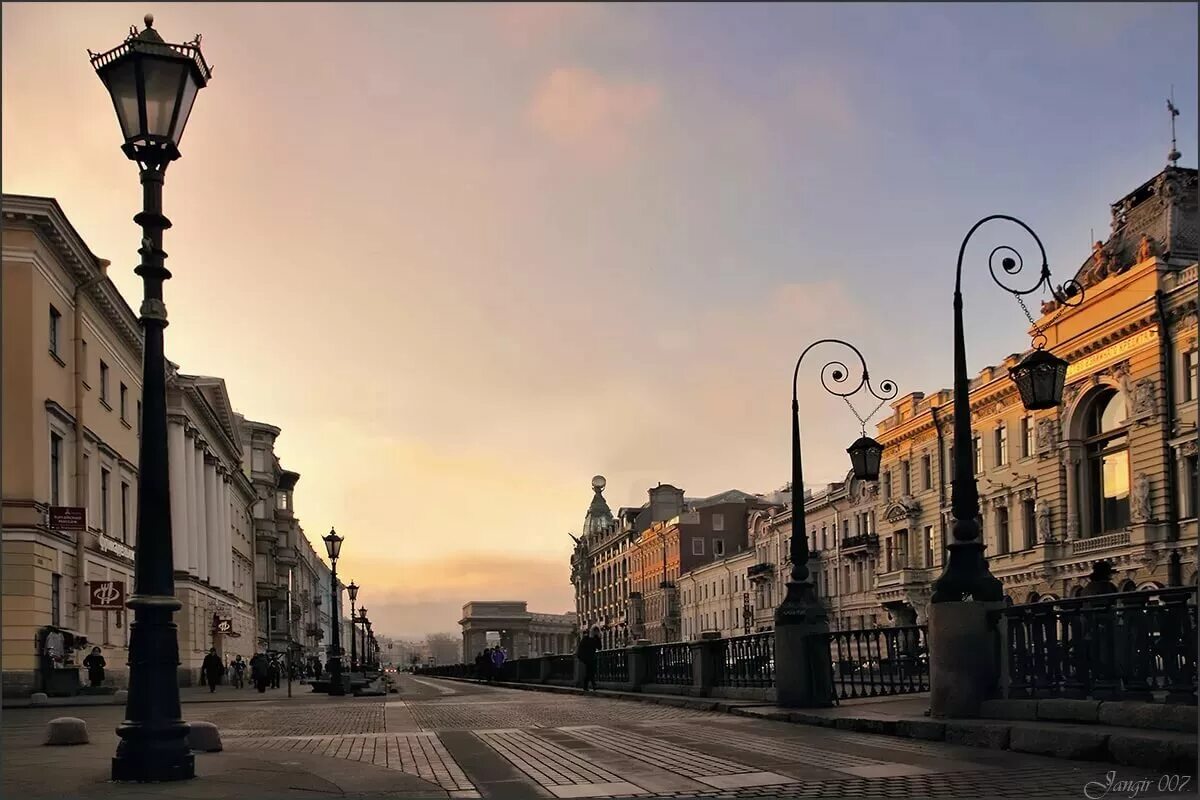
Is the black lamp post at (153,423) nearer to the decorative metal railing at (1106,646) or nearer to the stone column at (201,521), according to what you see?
the decorative metal railing at (1106,646)

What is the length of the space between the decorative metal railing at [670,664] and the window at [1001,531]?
133 feet

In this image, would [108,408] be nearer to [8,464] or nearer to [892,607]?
[8,464]

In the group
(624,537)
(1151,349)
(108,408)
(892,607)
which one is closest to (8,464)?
(108,408)

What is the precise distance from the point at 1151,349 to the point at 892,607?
2795cm

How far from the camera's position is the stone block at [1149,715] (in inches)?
380

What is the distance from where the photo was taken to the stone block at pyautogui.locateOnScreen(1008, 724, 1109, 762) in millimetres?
10062

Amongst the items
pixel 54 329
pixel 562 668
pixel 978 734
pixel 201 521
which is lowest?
pixel 562 668

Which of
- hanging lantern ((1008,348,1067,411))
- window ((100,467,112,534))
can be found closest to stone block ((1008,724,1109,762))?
hanging lantern ((1008,348,1067,411))

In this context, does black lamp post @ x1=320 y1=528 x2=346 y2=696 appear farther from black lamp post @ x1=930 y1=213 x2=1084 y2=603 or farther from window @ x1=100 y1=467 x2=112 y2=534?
black lamp post @ x1=930 y1=213 x2=1084 y2=603

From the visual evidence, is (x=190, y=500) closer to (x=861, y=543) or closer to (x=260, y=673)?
(x=260, y=673)

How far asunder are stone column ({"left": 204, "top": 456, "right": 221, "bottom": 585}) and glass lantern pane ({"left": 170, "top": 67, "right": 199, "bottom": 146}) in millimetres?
57979

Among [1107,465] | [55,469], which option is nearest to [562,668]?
[55,469]

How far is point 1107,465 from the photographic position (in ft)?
183

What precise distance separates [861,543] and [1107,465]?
26.4 metres
